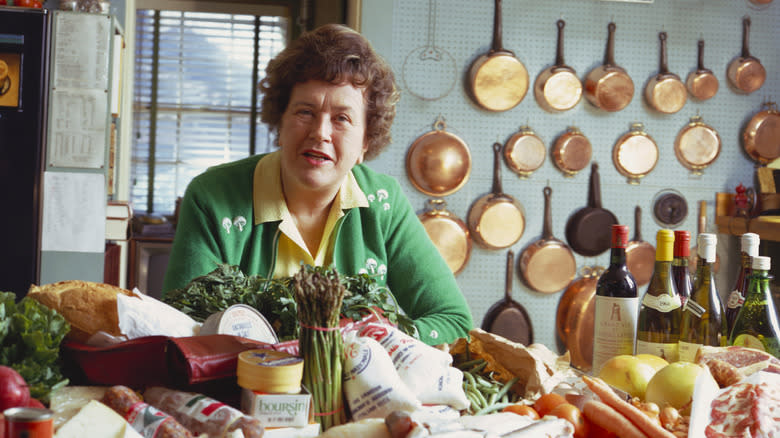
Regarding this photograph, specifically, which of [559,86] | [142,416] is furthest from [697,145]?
[142,416]

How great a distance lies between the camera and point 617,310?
1.39 metres

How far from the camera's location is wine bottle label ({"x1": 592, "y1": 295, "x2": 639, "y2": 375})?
138 centimetres

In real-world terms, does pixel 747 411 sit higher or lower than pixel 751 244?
lower

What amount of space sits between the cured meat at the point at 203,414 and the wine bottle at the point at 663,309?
0.87 meters

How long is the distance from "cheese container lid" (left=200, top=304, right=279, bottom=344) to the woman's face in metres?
0.69

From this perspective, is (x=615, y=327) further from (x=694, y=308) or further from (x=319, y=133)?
(x=319, y=133)

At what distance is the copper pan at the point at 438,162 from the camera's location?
3424 millimetres

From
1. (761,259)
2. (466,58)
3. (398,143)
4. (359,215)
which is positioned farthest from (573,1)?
(761,259)

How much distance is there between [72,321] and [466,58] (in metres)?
2.74

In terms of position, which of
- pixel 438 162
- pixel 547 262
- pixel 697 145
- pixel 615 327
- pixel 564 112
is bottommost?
pixel 547 262

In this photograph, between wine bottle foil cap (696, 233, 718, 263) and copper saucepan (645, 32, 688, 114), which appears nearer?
wine bottle foil cap (696, 233, 718, 263)

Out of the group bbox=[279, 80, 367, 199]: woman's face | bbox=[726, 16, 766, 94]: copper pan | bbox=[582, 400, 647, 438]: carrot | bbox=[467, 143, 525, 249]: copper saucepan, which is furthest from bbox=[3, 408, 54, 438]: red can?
bbox=[726, 16, 766, 94]: copper pan

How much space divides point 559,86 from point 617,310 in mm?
2298

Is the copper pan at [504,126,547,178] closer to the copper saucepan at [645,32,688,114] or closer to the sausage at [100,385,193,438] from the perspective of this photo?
the copper saucepan at [645,32,688,114]
